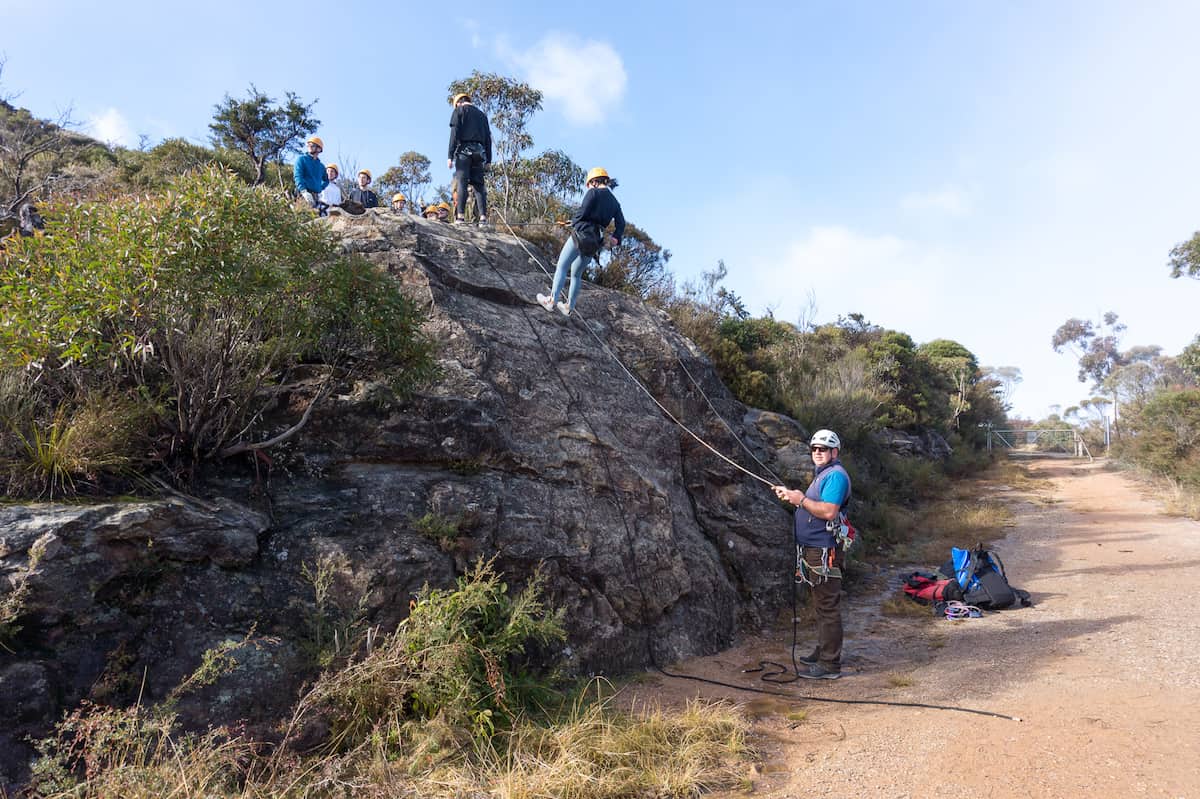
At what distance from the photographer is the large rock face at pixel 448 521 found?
137 inches

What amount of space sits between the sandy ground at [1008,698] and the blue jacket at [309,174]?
785 centimetres

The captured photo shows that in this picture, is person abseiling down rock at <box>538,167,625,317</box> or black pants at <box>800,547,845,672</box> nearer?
black pants at <box>800,547,845,672</box>

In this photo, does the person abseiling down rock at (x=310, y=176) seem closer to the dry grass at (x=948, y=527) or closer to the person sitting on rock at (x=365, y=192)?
the person sitting on rock at (x=365, y=192)

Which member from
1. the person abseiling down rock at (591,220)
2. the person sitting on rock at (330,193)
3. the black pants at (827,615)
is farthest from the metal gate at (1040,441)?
the person sitting on rock at (330,193)

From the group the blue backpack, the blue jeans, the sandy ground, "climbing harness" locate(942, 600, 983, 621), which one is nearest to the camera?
the sandy ground

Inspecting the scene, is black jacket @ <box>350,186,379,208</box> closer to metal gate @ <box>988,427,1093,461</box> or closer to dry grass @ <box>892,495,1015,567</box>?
dry grass @ <box>892,495,1015,567</box>

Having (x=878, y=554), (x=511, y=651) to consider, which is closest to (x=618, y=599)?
(x=511, y=651)

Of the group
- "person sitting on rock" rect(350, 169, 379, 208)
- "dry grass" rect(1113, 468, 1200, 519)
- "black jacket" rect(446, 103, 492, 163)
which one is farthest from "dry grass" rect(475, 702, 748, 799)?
"dry grass" rect(1113, 468, 1200, 519)

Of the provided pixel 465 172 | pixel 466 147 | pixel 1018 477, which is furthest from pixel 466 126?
pixel 1018 477

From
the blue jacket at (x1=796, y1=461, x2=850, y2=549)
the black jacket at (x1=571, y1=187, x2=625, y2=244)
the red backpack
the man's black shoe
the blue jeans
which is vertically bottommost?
the man's black shoe

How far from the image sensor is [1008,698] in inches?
189

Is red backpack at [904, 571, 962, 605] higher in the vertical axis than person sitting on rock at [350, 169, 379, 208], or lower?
lower

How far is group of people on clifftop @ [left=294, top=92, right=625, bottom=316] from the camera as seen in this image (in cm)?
720

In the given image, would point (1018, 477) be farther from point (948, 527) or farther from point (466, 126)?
point (466, 126)
